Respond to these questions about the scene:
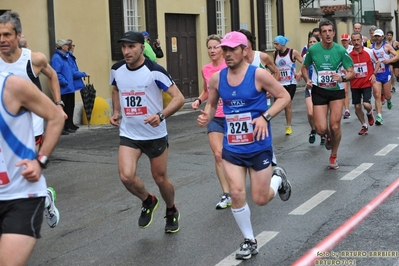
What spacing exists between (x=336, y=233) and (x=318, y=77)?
14.5ft

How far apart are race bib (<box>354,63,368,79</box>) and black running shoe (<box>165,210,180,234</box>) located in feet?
27.9

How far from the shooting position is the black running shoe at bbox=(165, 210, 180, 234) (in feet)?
24.6

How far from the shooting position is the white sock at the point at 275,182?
7.00 metres

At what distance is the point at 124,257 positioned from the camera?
21.9ft

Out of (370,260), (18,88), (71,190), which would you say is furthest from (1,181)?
(71,190)

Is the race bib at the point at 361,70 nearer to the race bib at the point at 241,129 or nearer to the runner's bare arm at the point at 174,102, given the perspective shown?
the runner's bare arm at the point at 174,102

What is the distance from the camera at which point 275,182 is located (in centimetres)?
712

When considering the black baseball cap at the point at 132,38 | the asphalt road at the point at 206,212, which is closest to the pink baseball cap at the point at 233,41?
the black baseball cap at the point at 132,38

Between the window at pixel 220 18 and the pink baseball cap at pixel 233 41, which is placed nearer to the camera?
the pink baseball cap at pixel 233 41

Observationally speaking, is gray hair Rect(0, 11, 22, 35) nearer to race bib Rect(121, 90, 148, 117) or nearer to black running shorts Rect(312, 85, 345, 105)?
race bib Rect(121, 90, 148, 117)

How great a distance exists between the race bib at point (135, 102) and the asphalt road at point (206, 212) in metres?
1.11

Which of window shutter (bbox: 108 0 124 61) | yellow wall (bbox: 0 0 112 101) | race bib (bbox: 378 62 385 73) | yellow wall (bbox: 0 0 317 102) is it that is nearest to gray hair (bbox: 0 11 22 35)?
yellow wall (bbox: 0 0 317 102)

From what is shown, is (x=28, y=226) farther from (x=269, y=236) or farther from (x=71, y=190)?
(x=71, y=190)

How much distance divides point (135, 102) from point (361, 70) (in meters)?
8.78
